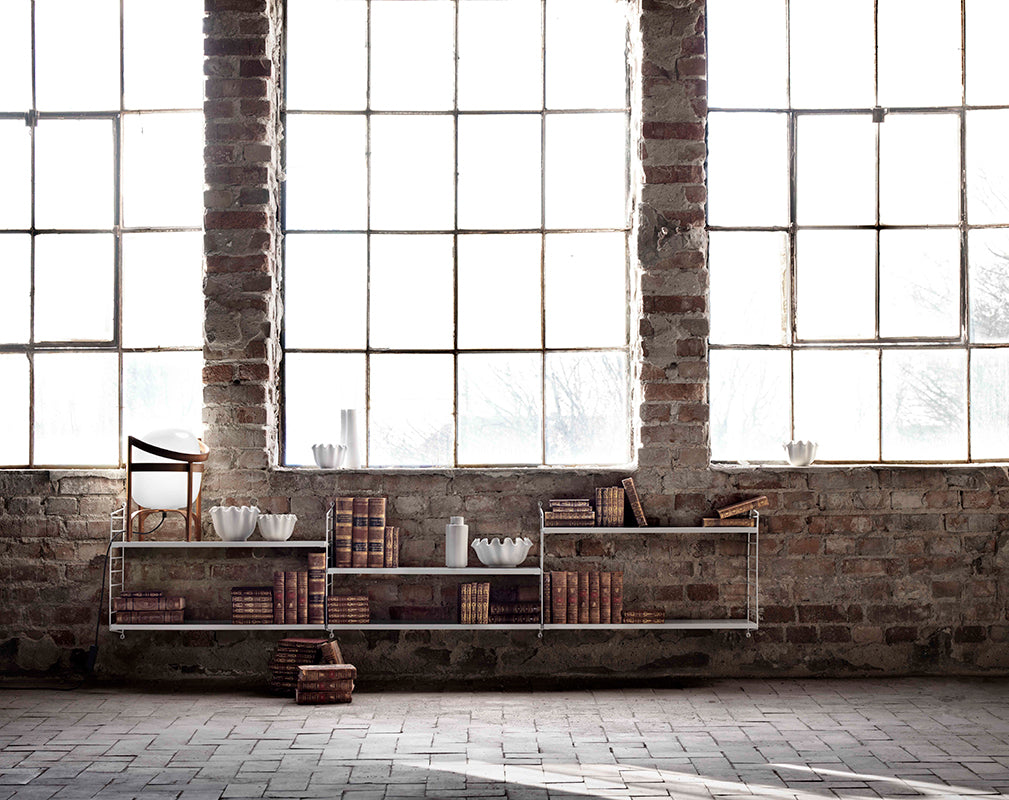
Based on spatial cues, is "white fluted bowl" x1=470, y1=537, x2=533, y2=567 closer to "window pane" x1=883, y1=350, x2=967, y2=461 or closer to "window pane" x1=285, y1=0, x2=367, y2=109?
"window pane" x1=883, y1=350, x2=967, y2=461

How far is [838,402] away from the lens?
17.4ft

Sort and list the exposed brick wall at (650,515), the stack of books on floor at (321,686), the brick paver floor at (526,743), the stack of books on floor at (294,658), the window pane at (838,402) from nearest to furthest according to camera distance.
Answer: the brick paver floor at (526,743) < the stack of books on floor at (321,686) < the stack of books on floor at (294,658) < the exposed brick wall at (650,515) < the window pane at (838,402)

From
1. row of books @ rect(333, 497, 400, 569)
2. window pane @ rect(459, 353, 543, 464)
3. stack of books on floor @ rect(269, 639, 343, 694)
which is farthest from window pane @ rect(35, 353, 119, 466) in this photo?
window pane @ rect(459, 353, 543, 464)

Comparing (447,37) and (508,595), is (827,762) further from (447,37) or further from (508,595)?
(447,37)

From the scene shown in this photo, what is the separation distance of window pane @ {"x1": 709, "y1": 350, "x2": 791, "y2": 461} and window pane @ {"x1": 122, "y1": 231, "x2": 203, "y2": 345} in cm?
273

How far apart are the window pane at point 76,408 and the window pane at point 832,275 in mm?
3606

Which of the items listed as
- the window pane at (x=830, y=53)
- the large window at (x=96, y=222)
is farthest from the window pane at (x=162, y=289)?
the window pane at (x=830, y=53)

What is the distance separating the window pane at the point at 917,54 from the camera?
535 centimetres

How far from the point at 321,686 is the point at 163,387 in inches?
72.5

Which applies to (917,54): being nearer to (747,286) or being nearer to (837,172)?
(837,172)

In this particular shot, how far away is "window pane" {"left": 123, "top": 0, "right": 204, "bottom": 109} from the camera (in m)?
5.38

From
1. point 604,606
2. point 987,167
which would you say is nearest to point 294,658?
point 604,606

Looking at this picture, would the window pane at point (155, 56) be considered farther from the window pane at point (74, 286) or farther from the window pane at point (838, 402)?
the window pane at point (838, 402)

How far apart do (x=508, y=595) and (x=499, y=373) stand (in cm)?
114
